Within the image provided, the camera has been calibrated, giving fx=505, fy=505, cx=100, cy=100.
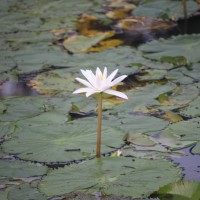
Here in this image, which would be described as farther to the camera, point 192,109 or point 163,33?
point 163,33

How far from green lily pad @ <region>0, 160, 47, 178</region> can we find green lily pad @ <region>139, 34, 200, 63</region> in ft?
4.80

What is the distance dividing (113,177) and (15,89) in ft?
4.10

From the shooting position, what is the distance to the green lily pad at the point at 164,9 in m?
4.30

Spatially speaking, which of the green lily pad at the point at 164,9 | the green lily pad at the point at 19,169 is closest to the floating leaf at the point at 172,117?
the green lily pad at the point at 19,169

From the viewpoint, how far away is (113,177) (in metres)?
2.01

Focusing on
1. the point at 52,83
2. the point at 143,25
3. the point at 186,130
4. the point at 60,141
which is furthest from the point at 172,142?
the point at 143,25

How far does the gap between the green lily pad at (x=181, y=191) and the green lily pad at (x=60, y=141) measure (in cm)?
41

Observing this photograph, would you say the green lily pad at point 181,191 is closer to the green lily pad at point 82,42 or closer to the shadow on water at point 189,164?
the shadow on water at point 189,164

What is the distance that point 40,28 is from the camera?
4137mm

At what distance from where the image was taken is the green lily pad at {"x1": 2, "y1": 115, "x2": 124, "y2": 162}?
88.3 inches

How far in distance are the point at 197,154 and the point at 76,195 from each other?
2.03ft

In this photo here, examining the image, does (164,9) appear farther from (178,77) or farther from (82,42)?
(178,77)

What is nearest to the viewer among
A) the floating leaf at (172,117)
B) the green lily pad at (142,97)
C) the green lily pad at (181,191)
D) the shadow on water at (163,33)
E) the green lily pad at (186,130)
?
the green lily pad at (181,191)

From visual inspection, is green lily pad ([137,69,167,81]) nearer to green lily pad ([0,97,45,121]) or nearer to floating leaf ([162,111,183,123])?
floating leaf ([162,111,183,123])
